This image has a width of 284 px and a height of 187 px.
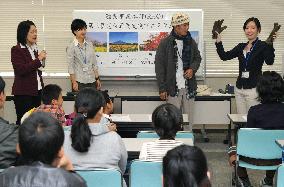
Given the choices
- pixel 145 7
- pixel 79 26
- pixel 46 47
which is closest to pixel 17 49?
pixel 79 26

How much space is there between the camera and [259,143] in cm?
379

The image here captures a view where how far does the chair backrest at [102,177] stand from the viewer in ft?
8.19

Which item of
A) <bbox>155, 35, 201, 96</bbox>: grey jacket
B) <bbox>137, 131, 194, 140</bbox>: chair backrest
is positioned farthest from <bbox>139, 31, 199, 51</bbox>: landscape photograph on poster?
<bbox>137, 131, 194, 140</bbox>: chair backrest

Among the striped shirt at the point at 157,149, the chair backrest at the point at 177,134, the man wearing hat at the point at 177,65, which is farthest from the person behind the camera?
the man wearing hat at the point at 177,65

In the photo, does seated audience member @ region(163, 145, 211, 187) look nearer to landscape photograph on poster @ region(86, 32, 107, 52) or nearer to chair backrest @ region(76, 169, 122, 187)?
chair backrest @ region(76, 169, 122, 187)

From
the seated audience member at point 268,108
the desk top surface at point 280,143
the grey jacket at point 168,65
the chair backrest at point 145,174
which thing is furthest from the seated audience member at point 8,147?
the grey jacket at point 168,65

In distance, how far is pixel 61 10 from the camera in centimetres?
700

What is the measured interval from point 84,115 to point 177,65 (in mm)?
2888

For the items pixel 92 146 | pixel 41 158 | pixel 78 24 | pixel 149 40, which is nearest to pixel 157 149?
pixel 92 146

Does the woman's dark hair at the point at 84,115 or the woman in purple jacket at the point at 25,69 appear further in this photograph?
the woman in purple jacket at the point at 25,69

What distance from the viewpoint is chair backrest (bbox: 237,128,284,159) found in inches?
148

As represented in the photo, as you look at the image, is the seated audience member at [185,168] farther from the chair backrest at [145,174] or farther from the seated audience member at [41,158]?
the chair backrest at [145,174]

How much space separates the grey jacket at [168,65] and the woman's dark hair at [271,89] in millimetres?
1807

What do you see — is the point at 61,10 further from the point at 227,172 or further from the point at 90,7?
the point at 227,172
